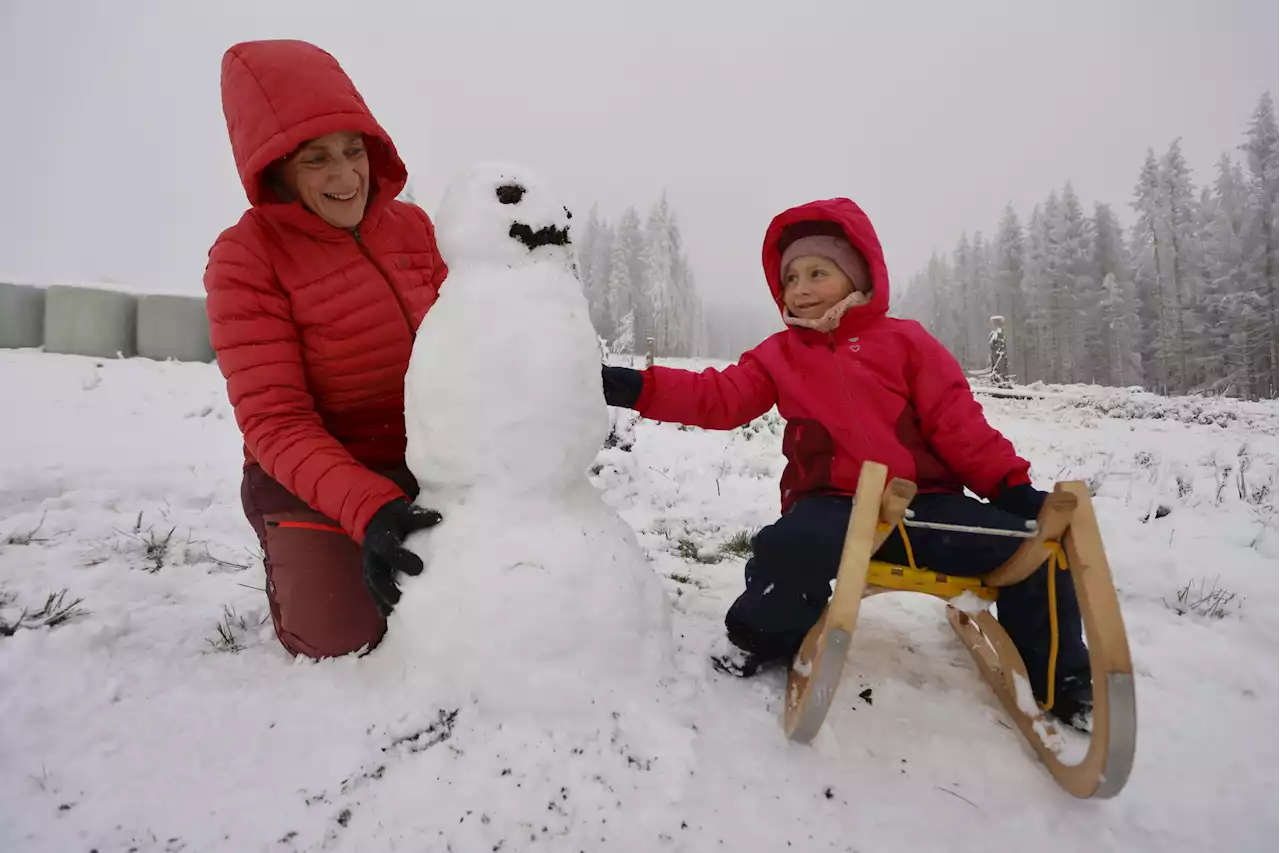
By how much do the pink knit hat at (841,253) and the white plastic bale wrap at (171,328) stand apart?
708 cm

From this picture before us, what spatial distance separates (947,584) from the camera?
1.35 m

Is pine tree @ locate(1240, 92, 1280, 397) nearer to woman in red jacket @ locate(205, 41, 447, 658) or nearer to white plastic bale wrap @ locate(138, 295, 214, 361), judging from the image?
woman in red jacket @ locate(205, 41, 447, 658)

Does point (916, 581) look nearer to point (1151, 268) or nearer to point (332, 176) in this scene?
point (332, 176)

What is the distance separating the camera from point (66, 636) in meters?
1.36

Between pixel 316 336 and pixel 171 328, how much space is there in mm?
6719

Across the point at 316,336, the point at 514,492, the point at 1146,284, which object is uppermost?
the point at 1146,284

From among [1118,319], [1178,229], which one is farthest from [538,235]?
[1118,319]

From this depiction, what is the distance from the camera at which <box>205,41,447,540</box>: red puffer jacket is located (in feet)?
4.58

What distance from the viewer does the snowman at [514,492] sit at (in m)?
1.16

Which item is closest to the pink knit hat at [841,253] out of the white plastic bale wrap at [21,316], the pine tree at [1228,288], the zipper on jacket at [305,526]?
the zipper on jacket at [305,526]

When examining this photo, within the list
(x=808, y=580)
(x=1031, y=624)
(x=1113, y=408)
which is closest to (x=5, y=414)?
(x=808, y=580)

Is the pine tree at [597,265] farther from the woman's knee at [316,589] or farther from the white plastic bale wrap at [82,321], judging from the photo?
the woman's knee at [316,589]

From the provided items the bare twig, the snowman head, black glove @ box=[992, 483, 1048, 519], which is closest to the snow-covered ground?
the bare twig

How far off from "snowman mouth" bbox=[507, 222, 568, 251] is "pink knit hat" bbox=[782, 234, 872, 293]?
87 centimetres
